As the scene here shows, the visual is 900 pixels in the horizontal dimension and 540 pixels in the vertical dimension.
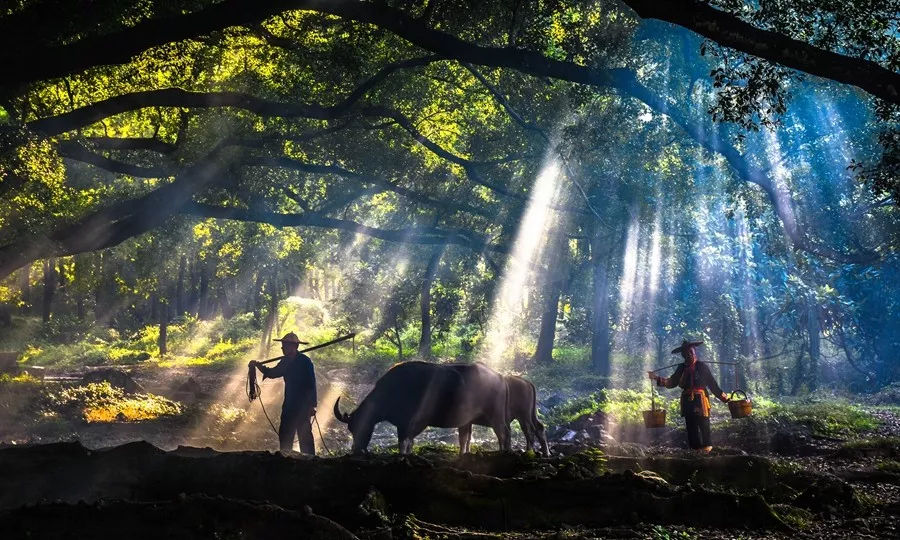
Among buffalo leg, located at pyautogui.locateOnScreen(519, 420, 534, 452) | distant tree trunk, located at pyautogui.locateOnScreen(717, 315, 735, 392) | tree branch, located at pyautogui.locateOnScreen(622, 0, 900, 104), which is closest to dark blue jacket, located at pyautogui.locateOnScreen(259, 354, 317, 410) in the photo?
buffalo leg, located at pyautogui.locateOnScreen(519, 420, 534, 452)

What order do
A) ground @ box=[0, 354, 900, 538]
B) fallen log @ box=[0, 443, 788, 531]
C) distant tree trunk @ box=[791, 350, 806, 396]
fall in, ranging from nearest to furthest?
ground @ box=[0, 354, 900, 538]
fallen log @ box=[0, 443, 788, 531]
distant tree trunk @ box=[791, 350, 806, 396]

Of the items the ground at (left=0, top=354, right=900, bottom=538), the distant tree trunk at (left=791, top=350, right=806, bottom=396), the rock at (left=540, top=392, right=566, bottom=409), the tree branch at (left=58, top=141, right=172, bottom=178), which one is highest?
the tree branch at (left=58, top=141, right=172, bottom=178)

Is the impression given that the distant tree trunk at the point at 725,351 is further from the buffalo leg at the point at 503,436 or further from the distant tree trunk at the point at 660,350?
the buffalo leg at the point at 503,436

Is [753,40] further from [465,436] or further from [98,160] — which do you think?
[98,160]

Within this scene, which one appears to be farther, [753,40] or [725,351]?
[725,351]

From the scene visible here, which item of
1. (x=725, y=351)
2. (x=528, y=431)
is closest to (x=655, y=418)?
(x=528, y=431)

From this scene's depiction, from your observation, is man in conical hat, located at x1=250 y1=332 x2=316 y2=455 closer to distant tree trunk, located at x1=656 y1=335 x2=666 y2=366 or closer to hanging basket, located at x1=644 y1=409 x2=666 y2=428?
hanging basket, located at x1=644 y1=409 x2=666 y2=428

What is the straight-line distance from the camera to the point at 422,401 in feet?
46.4

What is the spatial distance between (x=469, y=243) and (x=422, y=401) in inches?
524

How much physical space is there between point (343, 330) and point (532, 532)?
38358 mm

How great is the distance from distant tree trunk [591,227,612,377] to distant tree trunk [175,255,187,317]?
1107 inches

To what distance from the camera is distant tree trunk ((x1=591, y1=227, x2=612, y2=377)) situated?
32812mm

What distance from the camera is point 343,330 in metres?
45.4

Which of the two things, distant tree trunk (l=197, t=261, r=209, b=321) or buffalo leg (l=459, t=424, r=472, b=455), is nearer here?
buffalo leg (l=459, t=424, r=472, b=455)
